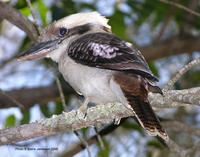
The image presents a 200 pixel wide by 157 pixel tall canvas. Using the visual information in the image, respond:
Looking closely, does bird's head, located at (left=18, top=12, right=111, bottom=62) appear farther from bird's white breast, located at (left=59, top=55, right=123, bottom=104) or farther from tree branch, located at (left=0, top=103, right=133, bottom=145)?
tree branch, located at (left=0, top=103, right=133, bottom=145)

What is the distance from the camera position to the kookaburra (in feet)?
9.30

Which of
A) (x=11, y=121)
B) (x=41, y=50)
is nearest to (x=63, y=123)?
(x=41, y=50)

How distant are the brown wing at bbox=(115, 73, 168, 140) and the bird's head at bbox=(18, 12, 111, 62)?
0.57 m

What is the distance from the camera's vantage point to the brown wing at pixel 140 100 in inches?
108

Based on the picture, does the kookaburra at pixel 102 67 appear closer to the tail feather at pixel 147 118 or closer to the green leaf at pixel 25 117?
the tail feather at pixel 147 118

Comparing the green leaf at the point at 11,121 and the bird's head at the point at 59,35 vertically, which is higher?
the bird's head at the point at 59,35

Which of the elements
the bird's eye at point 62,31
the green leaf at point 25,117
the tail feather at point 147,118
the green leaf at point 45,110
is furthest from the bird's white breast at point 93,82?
the green leaf at point 45,110

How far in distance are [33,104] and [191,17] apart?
157cm

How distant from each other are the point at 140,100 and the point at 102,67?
26 centimetres

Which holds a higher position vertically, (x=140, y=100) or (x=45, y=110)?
(x=140, y=100)

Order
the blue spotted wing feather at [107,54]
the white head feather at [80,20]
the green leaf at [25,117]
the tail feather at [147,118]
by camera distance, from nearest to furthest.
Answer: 1. the tail feather at [147,118]
2. the blue spotted wing feather at [107,54]
3. the white head feather at [80,20]
4. the green leaf at [25,117]

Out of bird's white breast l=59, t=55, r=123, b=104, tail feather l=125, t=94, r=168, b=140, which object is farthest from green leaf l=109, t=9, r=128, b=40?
tail feather l=125, t=94, r=168, b=140

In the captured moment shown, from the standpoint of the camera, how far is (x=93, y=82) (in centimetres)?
302

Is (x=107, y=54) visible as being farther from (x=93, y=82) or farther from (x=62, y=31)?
(x=62, y=31)
